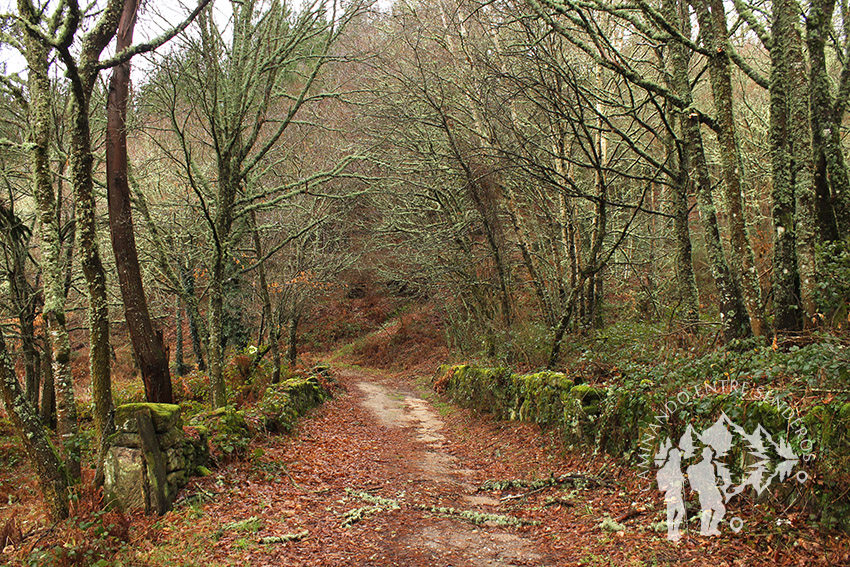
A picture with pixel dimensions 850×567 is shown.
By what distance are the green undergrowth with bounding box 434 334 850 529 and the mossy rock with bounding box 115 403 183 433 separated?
15.4 feet

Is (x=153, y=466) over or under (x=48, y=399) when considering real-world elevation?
under

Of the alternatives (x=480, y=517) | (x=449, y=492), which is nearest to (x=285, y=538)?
(x=480, y=517)

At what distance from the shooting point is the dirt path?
13.4 feet

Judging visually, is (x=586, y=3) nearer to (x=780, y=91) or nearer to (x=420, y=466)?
(x=780, y=91)

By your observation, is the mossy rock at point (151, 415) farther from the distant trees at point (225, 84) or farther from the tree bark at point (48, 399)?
the tree bark at point (48, 399)

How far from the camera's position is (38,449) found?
4816 millimetres

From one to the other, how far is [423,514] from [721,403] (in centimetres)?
297

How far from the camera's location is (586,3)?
6.36 meters

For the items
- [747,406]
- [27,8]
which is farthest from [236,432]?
[747,406]

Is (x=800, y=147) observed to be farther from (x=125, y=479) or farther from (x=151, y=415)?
(x=125, y=479)

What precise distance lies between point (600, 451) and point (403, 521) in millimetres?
2403

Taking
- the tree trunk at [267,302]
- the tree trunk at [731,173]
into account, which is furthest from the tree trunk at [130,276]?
the tree trunk at [731,173]

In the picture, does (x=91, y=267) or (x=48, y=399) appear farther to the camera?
(x=48, y=399)

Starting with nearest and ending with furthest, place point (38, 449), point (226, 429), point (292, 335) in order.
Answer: point (38, 449), point (226, 429), point (292, 335)
